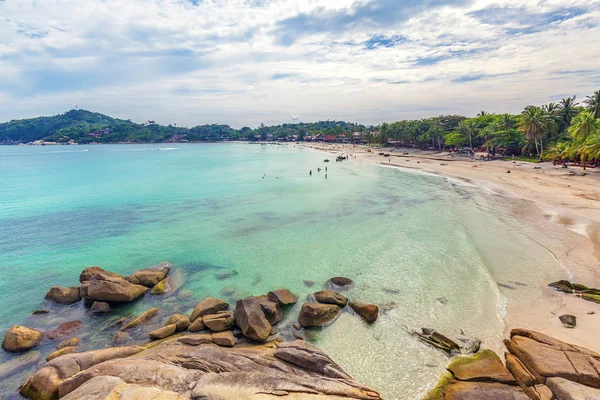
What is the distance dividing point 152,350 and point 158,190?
47599mm

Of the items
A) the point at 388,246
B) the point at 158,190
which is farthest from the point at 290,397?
the point at 158,190

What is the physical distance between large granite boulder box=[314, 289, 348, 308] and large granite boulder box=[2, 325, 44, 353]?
14.5 m

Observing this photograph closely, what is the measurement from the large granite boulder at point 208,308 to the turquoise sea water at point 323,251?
7.38 ft

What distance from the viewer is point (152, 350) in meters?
12.2

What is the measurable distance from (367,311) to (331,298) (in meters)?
2.22

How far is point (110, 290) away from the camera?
55.0 ft

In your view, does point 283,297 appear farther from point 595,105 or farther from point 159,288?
point 595,105

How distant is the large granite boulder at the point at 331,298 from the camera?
649 inches

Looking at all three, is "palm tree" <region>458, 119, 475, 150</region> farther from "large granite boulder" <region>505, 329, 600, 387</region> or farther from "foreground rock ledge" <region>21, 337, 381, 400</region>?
"foreground rock ledge" <region>21, 337, 381, 400</region>

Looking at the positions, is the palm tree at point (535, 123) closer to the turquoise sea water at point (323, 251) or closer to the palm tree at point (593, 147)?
the palm tree at point (593, 147)

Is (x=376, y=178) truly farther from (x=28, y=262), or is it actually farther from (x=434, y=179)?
(x=28, y=262)

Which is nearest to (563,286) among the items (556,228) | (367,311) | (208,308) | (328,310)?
(367,311)

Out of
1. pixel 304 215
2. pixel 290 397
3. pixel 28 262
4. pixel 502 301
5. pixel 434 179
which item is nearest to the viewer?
pixel 290 397

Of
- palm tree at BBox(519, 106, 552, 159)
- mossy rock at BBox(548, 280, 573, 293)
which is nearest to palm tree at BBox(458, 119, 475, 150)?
palm tree at BBox(519, 106, 552, 159)
